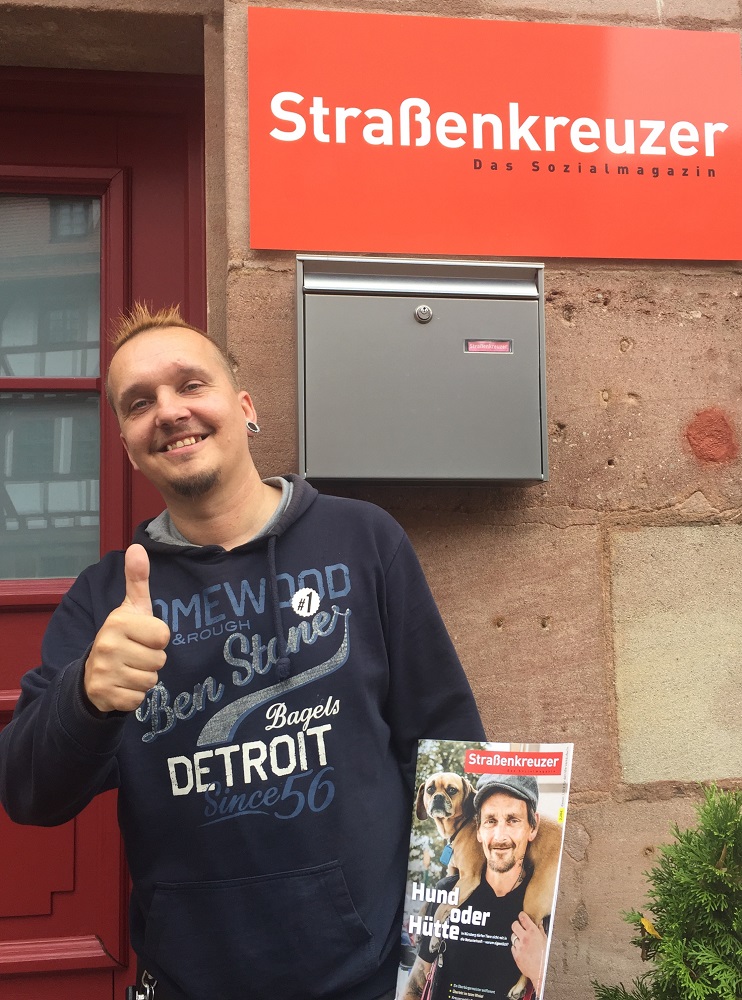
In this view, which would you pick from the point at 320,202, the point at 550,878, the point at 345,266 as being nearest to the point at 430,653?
the point at 550,878

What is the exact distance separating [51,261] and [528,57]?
1262mm

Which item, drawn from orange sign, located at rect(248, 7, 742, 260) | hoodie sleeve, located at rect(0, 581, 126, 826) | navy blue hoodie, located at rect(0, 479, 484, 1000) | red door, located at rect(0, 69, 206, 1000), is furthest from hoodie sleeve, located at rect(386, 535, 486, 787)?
red door, located at rect(0, 69, 206, 1000)

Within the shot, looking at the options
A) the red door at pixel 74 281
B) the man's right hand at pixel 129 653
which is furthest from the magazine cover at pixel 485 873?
the red door at pixel 74 281

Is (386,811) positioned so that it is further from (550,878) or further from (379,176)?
(379,176)

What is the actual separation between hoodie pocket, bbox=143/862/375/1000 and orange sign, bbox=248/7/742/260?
4.18ft

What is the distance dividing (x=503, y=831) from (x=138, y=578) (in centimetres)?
65

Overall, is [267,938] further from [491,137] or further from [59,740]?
[491,137]

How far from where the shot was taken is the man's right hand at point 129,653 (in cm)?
120

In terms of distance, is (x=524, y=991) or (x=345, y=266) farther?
(x=345, y=266)

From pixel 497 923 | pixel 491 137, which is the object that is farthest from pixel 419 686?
pixel 491 137

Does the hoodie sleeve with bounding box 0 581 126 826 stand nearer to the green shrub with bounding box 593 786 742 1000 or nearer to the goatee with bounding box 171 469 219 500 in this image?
the goatee with bounding box 171 469 219 500

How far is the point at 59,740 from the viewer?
1.26m

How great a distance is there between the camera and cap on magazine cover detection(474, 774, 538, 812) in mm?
1376

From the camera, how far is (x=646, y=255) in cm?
210
